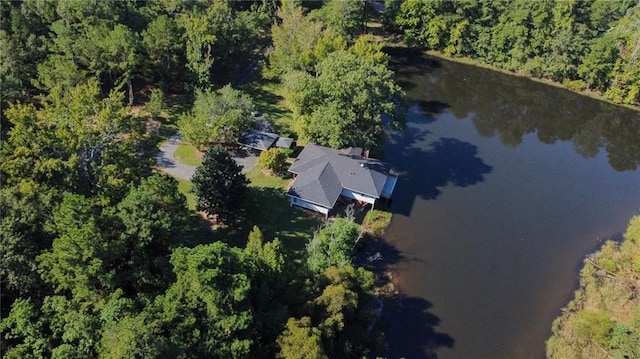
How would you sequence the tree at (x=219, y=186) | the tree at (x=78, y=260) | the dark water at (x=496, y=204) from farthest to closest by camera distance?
the tree at (x=219, y=186) → the dark water at (x=496, y=204) → the tree at (x=78, y=260)

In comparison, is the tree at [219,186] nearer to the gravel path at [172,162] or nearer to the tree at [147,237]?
the tree at [147,237]

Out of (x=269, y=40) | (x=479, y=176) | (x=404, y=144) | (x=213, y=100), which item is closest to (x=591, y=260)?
(x=479, y=176)

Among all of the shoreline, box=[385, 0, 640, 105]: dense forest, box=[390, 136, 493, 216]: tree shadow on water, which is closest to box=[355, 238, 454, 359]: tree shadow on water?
box=[390, 136, 493, 216]: tree shadow on water

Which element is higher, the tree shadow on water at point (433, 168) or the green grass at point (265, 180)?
the tree shadow on water at point (433, 168)

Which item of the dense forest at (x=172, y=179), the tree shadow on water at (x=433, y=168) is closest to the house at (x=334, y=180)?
the dense forest at (x=172, y=179)

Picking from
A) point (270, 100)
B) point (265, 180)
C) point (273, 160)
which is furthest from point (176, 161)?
point (270, 100)

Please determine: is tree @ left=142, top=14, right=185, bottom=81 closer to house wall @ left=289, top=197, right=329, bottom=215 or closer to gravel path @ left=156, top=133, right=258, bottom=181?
gravel path @ left=156, top=133, right=258, bottom=181
